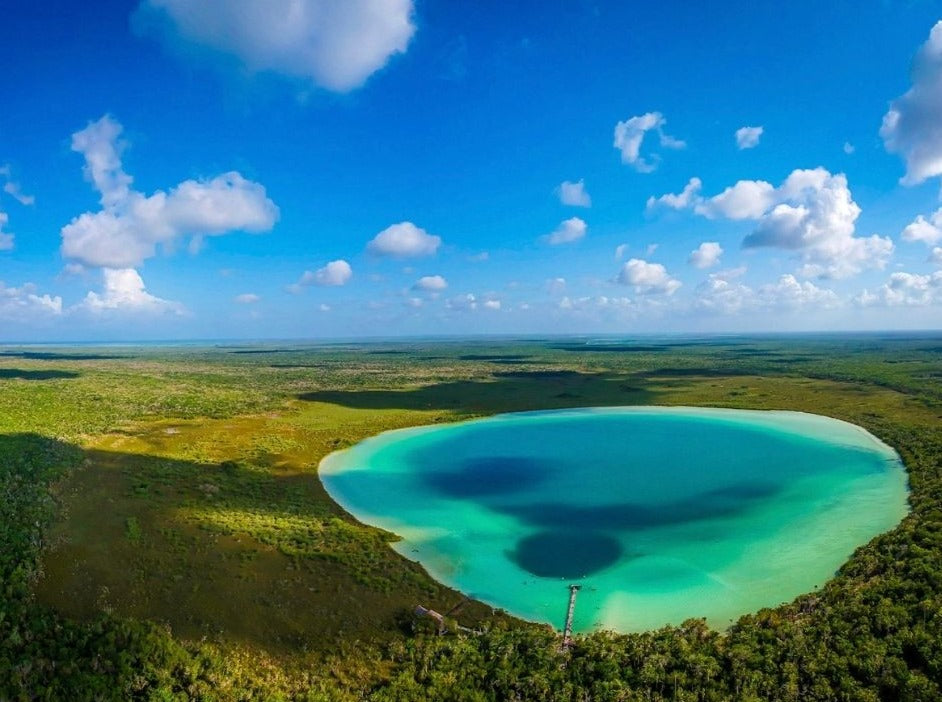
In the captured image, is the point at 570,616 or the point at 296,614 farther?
the point at 296,614

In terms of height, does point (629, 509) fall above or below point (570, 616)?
below

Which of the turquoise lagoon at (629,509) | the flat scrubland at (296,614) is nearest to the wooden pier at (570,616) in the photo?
the turquoise lagoon at (629,509)

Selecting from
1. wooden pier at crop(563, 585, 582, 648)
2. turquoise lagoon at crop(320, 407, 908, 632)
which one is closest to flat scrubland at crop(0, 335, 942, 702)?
wooden pier at crop(563, 585, 582, 648)

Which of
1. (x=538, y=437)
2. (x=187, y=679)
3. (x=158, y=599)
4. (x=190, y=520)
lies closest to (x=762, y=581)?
(x=187, y=679)

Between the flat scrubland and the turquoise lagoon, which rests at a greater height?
the flat scrubland

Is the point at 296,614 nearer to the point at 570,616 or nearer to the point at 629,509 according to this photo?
the point at 570,616

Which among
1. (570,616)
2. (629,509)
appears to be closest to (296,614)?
(570,616)

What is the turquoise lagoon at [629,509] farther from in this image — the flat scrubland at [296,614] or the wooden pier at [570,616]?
the flat scrubland at [296,614]

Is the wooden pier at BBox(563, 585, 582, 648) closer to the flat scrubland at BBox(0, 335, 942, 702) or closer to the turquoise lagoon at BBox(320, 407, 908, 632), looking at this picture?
the turquoise lagoon at BBox(320, 407, 908, 632)

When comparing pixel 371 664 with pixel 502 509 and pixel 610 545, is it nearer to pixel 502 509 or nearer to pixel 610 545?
pixel 610 545
